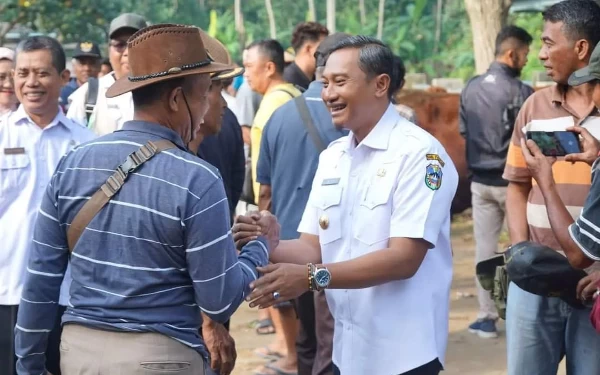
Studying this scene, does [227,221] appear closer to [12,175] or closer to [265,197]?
[12,175]

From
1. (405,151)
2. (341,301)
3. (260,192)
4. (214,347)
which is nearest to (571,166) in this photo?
(405,151)

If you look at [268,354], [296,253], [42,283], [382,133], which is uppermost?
[382,133]

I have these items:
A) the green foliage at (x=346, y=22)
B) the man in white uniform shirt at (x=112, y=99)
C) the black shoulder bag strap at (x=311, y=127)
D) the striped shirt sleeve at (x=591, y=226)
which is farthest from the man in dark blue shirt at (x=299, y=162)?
the green foliage at (x=346, y=22)

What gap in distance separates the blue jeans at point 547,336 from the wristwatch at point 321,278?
1.08 meters

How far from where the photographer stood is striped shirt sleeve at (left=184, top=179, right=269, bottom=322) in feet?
10.2

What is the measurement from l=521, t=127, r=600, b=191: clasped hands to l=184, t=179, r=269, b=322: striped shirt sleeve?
4.45ft

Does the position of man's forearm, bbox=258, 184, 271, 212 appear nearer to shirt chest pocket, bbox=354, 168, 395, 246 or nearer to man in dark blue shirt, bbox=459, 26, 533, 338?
man in dark blue shirt, bbox=459, 26, 533, 338

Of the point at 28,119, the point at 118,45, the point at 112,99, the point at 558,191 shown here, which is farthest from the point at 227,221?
the point at 118,45

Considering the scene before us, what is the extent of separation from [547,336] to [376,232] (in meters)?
0.97

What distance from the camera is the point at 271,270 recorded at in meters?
3.56

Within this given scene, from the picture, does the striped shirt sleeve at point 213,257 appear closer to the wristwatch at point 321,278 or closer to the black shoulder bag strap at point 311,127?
the wristwatch at point 321,278

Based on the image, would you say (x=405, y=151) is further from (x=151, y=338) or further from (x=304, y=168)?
(x=304, y=168)

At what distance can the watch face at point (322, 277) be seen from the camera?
369 cm

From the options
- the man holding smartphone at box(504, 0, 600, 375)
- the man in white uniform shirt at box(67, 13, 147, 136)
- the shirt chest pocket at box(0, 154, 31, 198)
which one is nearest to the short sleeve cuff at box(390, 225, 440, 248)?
the man holding smartphone at box(504, 0, 600, 375)
